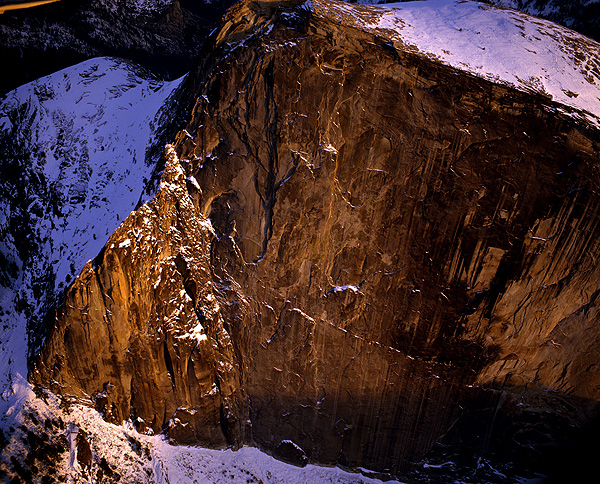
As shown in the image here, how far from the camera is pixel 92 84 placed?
12812 mm

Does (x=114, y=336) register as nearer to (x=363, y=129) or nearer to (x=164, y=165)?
(x=164, y=165)

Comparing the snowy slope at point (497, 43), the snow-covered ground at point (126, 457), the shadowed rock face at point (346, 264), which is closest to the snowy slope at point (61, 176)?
the snow-covered ground at point (126, 457)

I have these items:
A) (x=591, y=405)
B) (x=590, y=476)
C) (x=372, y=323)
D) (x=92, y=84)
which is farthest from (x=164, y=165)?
(x=590, y=476)

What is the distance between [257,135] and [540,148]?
22.4 ft

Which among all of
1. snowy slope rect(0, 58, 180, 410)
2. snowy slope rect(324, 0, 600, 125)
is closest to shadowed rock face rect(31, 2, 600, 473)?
snowy slope rect(324, 0, 600, 125)

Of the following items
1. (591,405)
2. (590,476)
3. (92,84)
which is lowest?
(590,476)

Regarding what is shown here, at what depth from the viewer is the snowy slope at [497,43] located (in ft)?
28.9

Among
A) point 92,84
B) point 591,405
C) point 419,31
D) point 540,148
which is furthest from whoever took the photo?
point 92,84

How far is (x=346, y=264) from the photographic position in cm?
1007

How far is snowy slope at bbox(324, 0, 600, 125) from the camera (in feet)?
28.9

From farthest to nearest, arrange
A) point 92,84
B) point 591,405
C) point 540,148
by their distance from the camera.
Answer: point 92,84 < point 591,405 < point 540,148

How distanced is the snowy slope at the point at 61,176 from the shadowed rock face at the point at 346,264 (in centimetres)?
128

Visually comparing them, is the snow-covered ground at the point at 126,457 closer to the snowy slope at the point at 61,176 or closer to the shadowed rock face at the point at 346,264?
the shadowed rock face at the point at 346,264

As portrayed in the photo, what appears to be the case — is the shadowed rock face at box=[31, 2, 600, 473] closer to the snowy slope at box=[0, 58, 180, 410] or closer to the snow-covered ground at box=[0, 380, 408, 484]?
the snow-covered ground at box=[0, 380, 408, 484]
